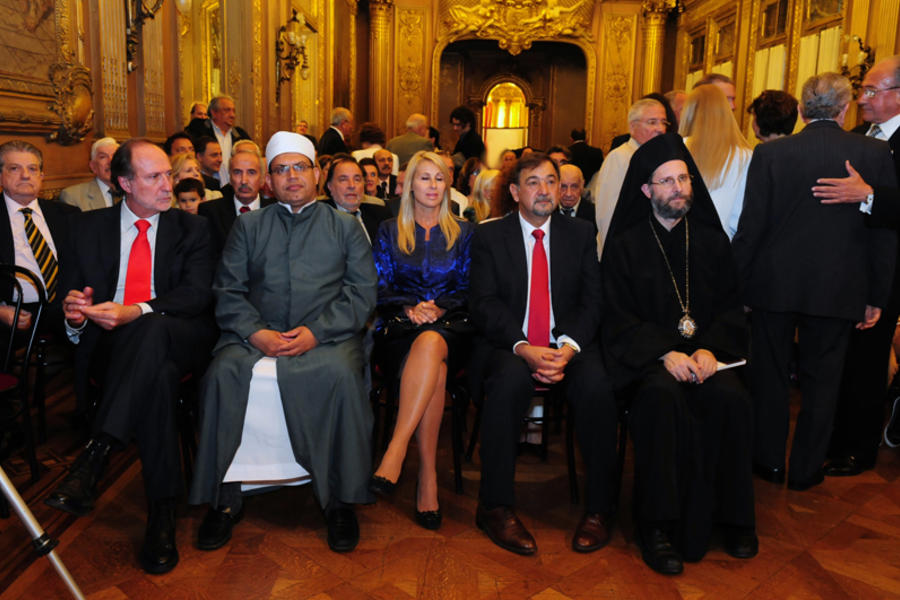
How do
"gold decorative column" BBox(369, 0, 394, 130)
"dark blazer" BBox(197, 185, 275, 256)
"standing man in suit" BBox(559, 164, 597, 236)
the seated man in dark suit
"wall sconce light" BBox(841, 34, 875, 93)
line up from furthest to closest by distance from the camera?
"gold decorative column" BBox(369, 0, 394, 130) < "wall sconce light" BBox(841, 34, 875, 93) < "standing man in suit" BBox(559, 164, 597, 236) < the seated man in dark suit < "dark blazer" BBox(197, 185, 275, 256)

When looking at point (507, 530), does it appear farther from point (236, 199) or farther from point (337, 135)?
point (337, 135)

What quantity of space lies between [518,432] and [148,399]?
152cm

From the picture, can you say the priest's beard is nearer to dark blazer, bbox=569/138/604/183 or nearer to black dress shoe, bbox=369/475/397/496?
black dress shoe, bbox=369/475/397/496

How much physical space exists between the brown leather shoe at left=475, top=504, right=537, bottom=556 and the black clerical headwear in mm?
1335

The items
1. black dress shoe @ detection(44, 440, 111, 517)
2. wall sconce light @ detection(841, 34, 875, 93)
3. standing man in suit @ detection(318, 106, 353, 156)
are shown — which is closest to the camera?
black dress shoe @ detection(44, 440, 111, 517)

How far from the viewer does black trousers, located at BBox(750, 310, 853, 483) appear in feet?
11.5

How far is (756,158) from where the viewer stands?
3.46 meters

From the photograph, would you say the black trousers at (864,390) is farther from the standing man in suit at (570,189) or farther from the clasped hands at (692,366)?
the standing man in suit at (570,189)

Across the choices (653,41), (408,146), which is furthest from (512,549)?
(653,41)

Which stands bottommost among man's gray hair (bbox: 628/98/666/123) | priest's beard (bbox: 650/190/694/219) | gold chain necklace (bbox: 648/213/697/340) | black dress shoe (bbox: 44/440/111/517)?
black dress shoe (bbox: 44/440/111/517)

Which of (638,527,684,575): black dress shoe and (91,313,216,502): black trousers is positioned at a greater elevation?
(91,313,216,502): black trousers

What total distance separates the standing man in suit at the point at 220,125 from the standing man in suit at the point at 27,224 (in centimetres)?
251

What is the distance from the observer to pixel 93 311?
2.98m

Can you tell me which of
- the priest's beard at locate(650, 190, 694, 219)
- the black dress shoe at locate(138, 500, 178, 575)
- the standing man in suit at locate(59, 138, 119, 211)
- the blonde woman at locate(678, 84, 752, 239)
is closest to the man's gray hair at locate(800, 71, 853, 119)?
the blonde woman at locate(678, 84, 752, 239)
